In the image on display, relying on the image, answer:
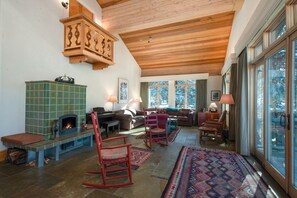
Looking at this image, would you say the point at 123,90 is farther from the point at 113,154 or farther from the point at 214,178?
the point at 214,178

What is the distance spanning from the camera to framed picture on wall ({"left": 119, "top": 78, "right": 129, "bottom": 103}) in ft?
21.3

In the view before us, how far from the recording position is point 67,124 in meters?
3.37

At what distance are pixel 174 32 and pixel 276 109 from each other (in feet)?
14.6

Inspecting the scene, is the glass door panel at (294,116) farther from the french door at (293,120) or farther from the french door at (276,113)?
the french door at (276,113)

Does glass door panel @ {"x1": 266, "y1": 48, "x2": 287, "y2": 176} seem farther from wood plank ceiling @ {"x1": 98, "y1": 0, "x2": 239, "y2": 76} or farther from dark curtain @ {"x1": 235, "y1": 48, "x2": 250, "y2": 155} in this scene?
wood plank ceiling @ {"x1": 98, "y1": 0, "x2": 239, "y2": 76}

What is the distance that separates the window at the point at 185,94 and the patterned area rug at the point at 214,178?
4634 millimetres

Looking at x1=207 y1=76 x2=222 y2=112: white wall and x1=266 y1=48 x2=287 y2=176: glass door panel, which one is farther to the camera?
x1=207 y1=76 x2=222 y2=112: white wall

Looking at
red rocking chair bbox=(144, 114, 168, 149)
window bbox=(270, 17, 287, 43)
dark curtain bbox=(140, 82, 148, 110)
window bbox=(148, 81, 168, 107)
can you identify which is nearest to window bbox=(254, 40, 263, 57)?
window bbox=(270, 17, 287, 43)

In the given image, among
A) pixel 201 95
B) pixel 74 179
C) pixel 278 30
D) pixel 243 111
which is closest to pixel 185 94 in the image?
pixel 201 95

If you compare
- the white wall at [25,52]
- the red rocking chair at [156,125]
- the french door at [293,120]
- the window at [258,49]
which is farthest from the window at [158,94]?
the french door at [293,120]

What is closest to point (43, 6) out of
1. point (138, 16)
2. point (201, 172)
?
point (138, 16)

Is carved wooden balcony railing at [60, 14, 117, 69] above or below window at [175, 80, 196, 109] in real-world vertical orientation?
above

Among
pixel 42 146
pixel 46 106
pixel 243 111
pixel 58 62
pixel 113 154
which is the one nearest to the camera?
pixel 113 154

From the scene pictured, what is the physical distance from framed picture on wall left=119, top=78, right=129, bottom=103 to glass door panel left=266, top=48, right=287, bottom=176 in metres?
5.25
